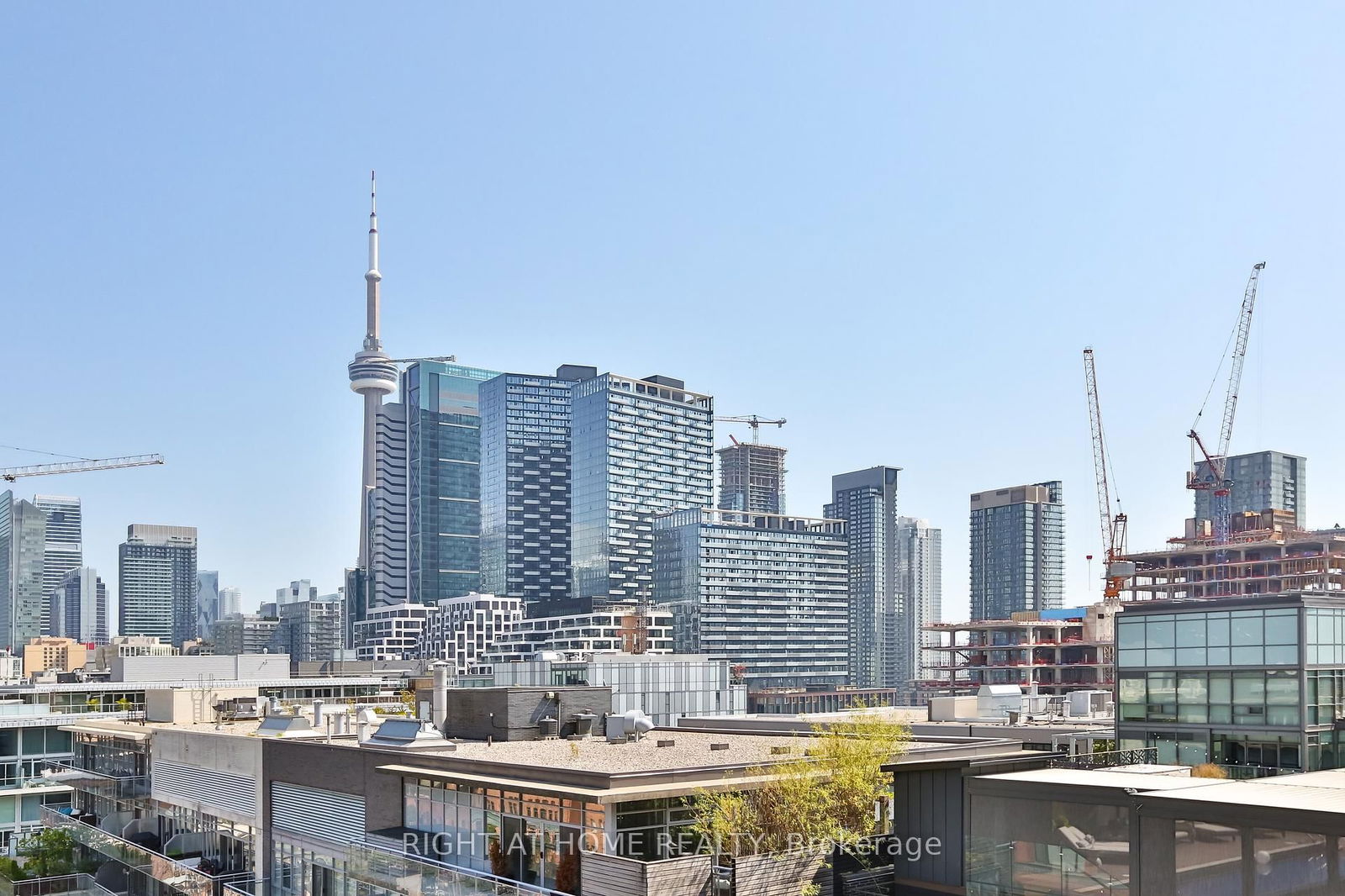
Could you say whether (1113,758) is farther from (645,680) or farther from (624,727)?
(645,680)

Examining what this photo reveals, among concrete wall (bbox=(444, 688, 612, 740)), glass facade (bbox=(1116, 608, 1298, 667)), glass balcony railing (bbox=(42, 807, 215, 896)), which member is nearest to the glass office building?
glass facade (bbox=(1116, 608, 1298, 667))

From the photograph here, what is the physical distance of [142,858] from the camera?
185ft

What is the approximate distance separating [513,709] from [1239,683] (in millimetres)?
29512

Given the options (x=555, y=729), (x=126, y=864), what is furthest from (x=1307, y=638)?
(x=126, y=864)

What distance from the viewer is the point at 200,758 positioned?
54219mm

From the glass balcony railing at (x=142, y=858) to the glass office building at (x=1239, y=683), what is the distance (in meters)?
39.8

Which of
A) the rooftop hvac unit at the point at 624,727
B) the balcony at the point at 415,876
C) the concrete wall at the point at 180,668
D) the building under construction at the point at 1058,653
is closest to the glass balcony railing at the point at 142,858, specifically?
the balcony at the point at 415,876

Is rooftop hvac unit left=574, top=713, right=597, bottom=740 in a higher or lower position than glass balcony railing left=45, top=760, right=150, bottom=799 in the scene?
higher

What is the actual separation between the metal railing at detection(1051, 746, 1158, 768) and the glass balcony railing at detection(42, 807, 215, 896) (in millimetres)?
34280

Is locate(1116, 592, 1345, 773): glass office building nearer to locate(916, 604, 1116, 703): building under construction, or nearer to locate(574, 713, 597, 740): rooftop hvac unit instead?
locate(574, 713, 597, 740): rooftop hvac unit

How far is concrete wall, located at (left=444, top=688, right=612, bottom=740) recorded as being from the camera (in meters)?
46.6

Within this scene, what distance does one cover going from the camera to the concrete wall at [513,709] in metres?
46.6

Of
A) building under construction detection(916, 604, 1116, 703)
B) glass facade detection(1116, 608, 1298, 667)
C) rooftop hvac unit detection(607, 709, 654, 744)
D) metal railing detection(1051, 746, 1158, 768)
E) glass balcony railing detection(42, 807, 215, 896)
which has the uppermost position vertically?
glass facade detection(1116, 608, 1298, 667)

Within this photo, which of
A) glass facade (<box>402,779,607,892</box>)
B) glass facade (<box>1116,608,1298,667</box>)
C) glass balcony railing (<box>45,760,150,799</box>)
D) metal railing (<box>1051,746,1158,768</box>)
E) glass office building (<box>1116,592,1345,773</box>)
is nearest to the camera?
glass facade (<box>402,779,607,892</box>)
